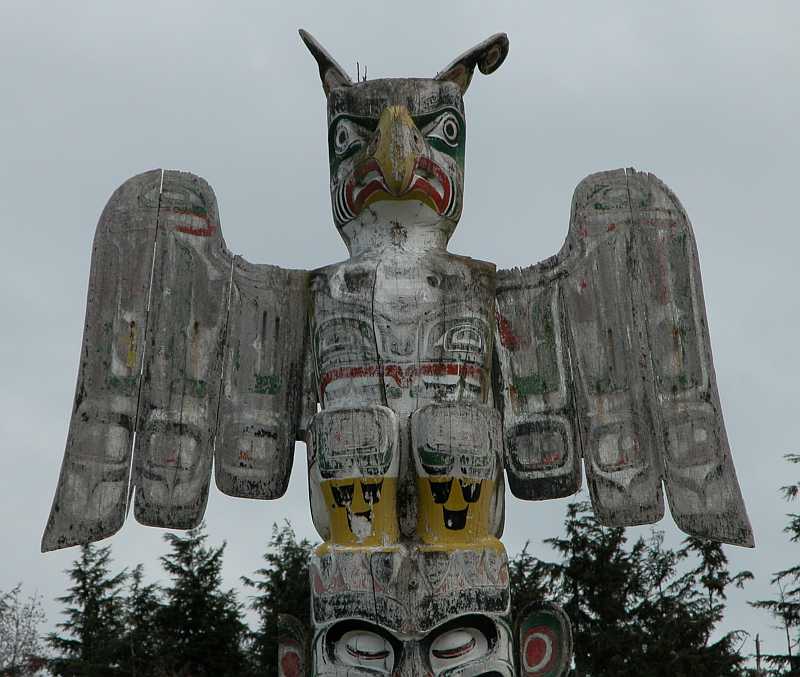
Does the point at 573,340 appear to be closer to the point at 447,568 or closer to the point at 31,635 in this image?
the point at 447,568

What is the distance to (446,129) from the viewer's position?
6.79 metres

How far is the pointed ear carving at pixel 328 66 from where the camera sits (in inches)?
277

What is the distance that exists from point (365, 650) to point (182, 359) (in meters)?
1.87

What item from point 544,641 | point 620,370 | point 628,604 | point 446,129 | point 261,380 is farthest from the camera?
Answer: point 628,604

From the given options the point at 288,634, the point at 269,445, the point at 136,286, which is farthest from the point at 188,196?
the point at 288,634

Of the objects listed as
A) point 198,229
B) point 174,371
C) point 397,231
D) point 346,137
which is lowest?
point 174,371

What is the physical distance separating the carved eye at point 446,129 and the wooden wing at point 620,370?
74 centimetres

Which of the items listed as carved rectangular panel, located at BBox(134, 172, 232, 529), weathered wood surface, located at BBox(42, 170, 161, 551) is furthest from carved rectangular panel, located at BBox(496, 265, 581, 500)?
weathered wood surface, located at BBox(42, 170, 161, 551)

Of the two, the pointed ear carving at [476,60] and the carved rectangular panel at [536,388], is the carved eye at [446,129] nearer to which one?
the pointed ear carving at [476,60]

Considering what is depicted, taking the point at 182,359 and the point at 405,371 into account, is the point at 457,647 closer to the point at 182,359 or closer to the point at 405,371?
the point at 405,371

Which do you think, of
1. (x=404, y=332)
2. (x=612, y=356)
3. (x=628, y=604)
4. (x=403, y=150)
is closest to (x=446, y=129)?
(x=403, y=150)

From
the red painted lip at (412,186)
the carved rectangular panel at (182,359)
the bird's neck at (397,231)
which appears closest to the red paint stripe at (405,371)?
the bird's neck at (397,231)

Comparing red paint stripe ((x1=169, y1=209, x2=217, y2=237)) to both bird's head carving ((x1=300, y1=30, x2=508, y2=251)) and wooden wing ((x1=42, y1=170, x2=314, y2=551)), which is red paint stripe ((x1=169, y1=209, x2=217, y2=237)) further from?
bird's head carving ((x1=300, y1=30, x2=508, y2=251))

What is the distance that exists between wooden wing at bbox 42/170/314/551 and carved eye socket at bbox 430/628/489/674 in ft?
4.38
